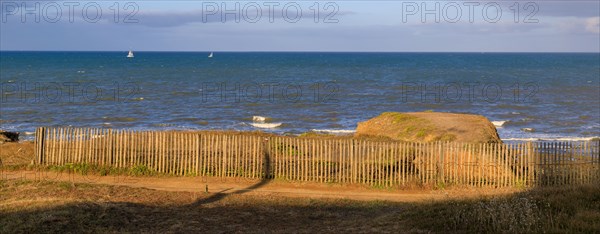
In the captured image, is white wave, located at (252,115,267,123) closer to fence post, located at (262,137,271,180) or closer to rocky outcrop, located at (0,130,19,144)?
rocky outcrop, located at (0,130,19,144)

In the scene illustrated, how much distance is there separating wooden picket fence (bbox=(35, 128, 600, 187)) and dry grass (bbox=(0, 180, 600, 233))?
2.46 meters

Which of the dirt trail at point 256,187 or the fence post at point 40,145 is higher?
the fence post at point 40,145

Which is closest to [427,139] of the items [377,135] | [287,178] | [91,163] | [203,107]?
[377,135]

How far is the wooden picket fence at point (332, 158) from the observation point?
18.5 m

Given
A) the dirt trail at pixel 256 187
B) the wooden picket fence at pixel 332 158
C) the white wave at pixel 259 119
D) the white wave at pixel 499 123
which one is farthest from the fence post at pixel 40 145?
the white wave at pixel 499 123

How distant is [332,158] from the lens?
62.6 ft

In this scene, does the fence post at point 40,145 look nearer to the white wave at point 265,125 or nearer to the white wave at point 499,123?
the white wave at point 265,125

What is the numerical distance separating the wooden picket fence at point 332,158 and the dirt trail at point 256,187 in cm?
43

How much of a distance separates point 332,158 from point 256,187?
94.2 inches

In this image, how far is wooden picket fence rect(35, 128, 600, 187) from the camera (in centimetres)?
1855

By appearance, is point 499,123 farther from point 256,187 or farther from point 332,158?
point 256,187

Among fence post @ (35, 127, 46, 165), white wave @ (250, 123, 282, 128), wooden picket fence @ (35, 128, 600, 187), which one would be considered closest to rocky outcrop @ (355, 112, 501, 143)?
wooden picket fence @ (35, 128, 600, 187)

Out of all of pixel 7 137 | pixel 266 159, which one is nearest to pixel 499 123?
pixel 266 159

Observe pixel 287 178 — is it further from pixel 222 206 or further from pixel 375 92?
pixel 375 92
